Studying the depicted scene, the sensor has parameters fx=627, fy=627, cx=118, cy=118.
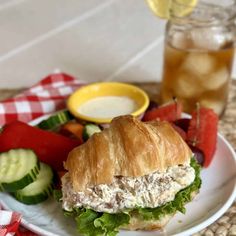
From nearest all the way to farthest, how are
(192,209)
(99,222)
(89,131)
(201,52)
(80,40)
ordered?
1. (99,222)
2. (192,209)
3. (89,131)
4. (201,52)
5. (80,40)

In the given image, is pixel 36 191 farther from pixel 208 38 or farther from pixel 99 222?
pixel 208 38

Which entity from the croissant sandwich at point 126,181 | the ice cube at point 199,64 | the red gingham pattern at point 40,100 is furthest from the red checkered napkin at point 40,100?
the croissant sandwich at point 126,181

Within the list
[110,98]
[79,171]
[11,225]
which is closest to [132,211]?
[79,171]

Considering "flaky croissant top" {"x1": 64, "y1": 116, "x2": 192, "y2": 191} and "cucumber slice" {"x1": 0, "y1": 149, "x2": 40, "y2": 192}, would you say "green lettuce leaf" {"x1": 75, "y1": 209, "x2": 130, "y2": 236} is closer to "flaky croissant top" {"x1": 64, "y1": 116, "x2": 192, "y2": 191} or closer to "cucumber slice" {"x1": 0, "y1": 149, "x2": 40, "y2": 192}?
"flaky croissant top" {"x1": 64, "y1": 116, "x2": 192, "y2": 191}

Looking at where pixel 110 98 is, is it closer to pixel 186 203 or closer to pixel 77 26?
pixel 186 203

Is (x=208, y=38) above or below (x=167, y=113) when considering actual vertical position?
above

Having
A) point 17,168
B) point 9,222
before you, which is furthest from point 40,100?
point 9,222

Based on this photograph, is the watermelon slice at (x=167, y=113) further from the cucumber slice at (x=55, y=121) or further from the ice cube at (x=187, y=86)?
the cucumber slice at (x=55, y=121)
